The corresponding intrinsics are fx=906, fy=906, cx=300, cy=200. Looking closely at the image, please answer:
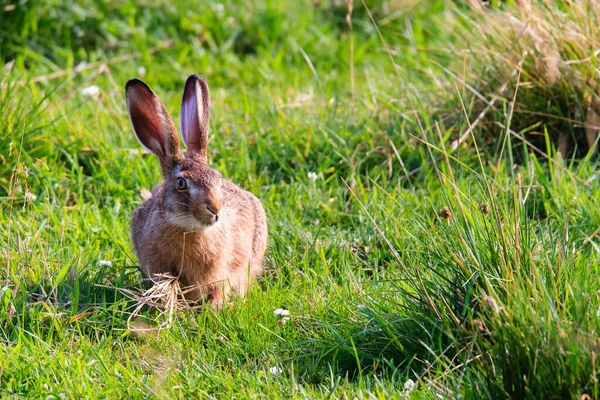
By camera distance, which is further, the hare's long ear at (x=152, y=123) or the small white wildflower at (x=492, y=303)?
the hare's long ear at (x=152, y=123)

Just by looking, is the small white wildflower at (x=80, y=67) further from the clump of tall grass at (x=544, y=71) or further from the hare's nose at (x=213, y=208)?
the hare's nose at (x=213, y=208)

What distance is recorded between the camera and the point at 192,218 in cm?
440

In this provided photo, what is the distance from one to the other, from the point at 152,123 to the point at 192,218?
Result: 672 mm

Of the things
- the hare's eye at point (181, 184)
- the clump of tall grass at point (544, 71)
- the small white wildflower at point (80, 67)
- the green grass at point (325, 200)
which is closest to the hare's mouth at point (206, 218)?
the hare's eye at point (181, 184)

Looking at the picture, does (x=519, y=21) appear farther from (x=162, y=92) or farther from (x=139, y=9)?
(x=139, y=9)

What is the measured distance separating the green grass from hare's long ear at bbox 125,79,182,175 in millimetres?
624

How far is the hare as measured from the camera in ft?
14.6

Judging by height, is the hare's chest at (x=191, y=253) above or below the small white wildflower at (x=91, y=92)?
below

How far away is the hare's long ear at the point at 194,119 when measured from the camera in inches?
189

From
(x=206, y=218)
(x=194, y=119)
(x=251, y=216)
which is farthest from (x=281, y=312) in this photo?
(x=194, y=119)

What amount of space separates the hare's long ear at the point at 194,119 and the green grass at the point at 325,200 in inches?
27.7

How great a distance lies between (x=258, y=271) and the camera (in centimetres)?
495

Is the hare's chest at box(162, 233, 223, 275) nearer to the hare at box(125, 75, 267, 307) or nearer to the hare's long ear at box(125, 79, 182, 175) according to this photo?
the hare at box(125, 75, 267, 307)

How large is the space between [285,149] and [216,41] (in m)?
2.39
